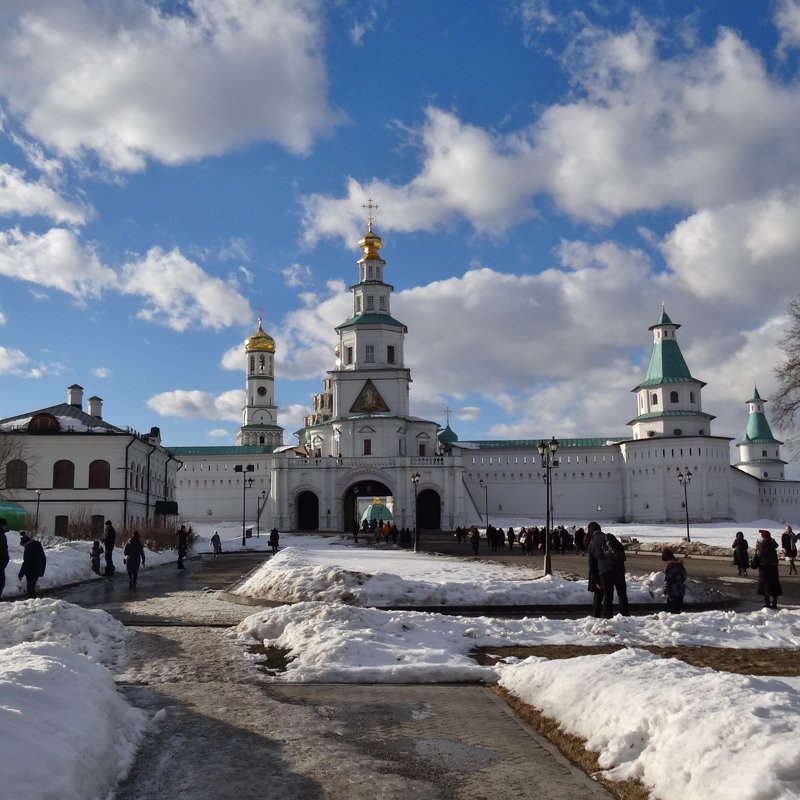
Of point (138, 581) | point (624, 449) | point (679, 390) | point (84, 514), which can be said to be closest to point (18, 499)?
point (84, 514)

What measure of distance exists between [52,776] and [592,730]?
11.8ft

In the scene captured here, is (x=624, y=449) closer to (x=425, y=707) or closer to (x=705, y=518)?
(x=705, y=518)

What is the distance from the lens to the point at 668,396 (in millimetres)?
74500

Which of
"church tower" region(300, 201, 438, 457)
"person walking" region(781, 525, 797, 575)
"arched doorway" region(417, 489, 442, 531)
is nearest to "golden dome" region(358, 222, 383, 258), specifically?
"church tower" region(300, 201, 438, 457)

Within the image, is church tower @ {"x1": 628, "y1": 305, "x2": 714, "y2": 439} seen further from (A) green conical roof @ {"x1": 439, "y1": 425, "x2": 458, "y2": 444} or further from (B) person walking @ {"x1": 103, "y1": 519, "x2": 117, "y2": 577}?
(B) person walking @ {"x1": 103, "y1": 519, "x2": 117, "y2": 577}

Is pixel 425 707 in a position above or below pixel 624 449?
below

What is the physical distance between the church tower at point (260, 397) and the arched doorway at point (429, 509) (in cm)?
3805

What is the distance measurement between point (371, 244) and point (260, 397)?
3574 cm

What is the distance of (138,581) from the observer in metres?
22.2

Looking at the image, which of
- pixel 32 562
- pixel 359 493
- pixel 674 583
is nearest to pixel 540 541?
pixel 674 583

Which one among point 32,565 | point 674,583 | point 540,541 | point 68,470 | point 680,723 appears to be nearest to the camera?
point 680,723

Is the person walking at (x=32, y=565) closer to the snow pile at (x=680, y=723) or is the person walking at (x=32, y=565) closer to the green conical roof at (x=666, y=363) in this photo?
the snow pile at (x=680, y=723)

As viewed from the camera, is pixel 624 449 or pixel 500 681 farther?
pixel 624 449

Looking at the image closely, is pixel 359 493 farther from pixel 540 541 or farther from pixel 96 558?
pixel 96 558
